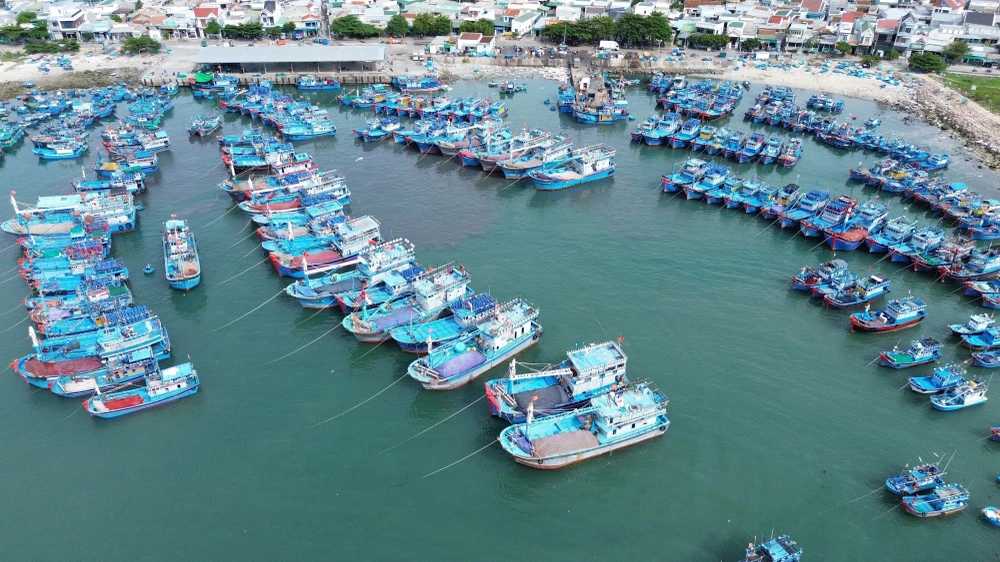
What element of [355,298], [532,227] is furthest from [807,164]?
[355,298]

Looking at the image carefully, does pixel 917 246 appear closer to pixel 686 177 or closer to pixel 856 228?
pixel 856 228

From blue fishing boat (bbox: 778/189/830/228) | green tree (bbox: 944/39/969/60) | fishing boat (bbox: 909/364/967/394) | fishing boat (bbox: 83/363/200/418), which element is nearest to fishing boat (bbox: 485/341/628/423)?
fishing boat (bbox: 83/363/200/418)

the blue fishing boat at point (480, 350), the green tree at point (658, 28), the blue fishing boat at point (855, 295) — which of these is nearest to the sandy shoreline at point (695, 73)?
the green tree at point (658, 28)

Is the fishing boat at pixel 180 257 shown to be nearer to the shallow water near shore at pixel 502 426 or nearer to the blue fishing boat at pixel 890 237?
the shallow water near shore at pixel 502 426

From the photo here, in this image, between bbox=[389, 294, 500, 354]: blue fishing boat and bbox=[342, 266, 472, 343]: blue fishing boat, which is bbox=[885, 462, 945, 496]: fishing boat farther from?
bbox=[342, 266, 472, 343]: blue fishing boat

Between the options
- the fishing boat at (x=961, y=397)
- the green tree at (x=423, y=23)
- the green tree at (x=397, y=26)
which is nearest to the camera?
the fishing boat at (x=961, y=397)
